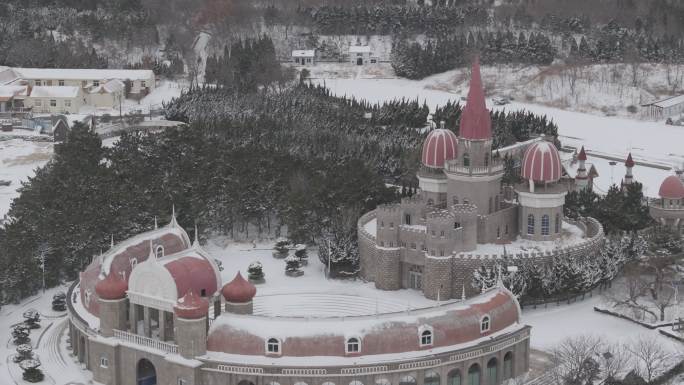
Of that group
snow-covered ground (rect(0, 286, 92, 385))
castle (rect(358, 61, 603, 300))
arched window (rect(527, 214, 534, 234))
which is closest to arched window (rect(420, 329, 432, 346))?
castle (rect(358, 61, 603, 300))

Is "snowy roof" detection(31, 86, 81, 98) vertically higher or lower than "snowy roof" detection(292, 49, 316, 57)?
lower

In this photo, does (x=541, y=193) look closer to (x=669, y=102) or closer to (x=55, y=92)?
(x=669, y=102)

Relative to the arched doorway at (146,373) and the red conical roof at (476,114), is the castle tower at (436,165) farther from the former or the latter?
the arched doorway at (146,373)

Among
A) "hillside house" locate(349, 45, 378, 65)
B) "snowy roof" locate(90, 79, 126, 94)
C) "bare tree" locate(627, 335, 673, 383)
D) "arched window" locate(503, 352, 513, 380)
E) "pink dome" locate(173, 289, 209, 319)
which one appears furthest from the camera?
"hillside house" locate(349, 45, 378, 65)

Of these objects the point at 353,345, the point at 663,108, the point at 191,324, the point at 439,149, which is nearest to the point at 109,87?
the point at 663,108

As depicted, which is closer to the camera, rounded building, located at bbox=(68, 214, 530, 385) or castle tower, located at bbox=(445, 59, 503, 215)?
rounded building, located at bbox=(68, 214, 530, 385)

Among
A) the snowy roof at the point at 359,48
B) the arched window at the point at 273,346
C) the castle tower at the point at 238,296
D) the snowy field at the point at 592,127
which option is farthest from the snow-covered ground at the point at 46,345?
the snowy roof at the point at 359,48

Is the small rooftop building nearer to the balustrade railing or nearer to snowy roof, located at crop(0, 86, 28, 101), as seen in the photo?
snowy roof, located at crop(0, 86, 28, 101)

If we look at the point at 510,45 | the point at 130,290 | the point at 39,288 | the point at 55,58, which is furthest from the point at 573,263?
A: the point at 55,58
